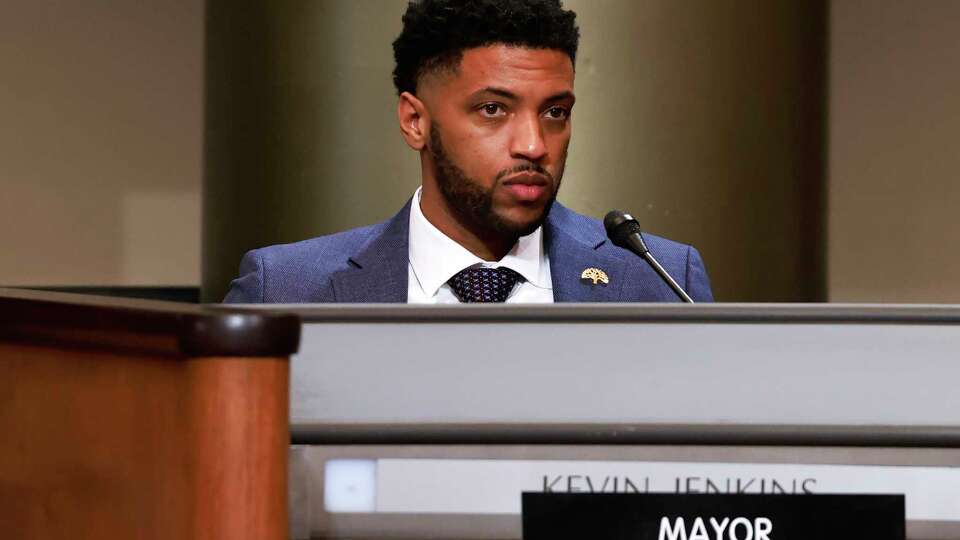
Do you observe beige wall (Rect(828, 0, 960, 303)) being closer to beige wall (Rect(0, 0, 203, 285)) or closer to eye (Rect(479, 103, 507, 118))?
beige wall (Rect(0, 0, 203, 285))

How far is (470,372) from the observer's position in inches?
23.7

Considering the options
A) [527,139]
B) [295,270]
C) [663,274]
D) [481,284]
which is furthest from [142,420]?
[295,270]

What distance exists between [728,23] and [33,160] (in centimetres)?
312

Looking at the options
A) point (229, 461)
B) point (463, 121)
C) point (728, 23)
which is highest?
point (728, 23)

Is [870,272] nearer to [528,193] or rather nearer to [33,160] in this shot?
[33,160]

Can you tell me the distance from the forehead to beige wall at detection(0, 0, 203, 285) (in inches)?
155

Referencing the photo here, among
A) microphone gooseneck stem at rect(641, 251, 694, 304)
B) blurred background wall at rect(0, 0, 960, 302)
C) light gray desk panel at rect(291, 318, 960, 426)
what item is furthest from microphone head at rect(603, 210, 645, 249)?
blurred background wall at rect(0, 0, 960, 302)

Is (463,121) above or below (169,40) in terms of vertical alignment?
below

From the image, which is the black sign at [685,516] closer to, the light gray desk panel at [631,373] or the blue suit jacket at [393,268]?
the light gray desk panel at [631,373]

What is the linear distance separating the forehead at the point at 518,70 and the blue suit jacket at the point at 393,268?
0.19 m

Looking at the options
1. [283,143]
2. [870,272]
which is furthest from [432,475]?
[870,272]

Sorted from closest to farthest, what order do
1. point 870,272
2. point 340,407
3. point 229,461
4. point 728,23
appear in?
point 229,461, point 340,407, point 728,23, point 870,272

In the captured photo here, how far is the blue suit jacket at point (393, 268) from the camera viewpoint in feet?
5.29

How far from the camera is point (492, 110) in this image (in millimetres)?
1612
